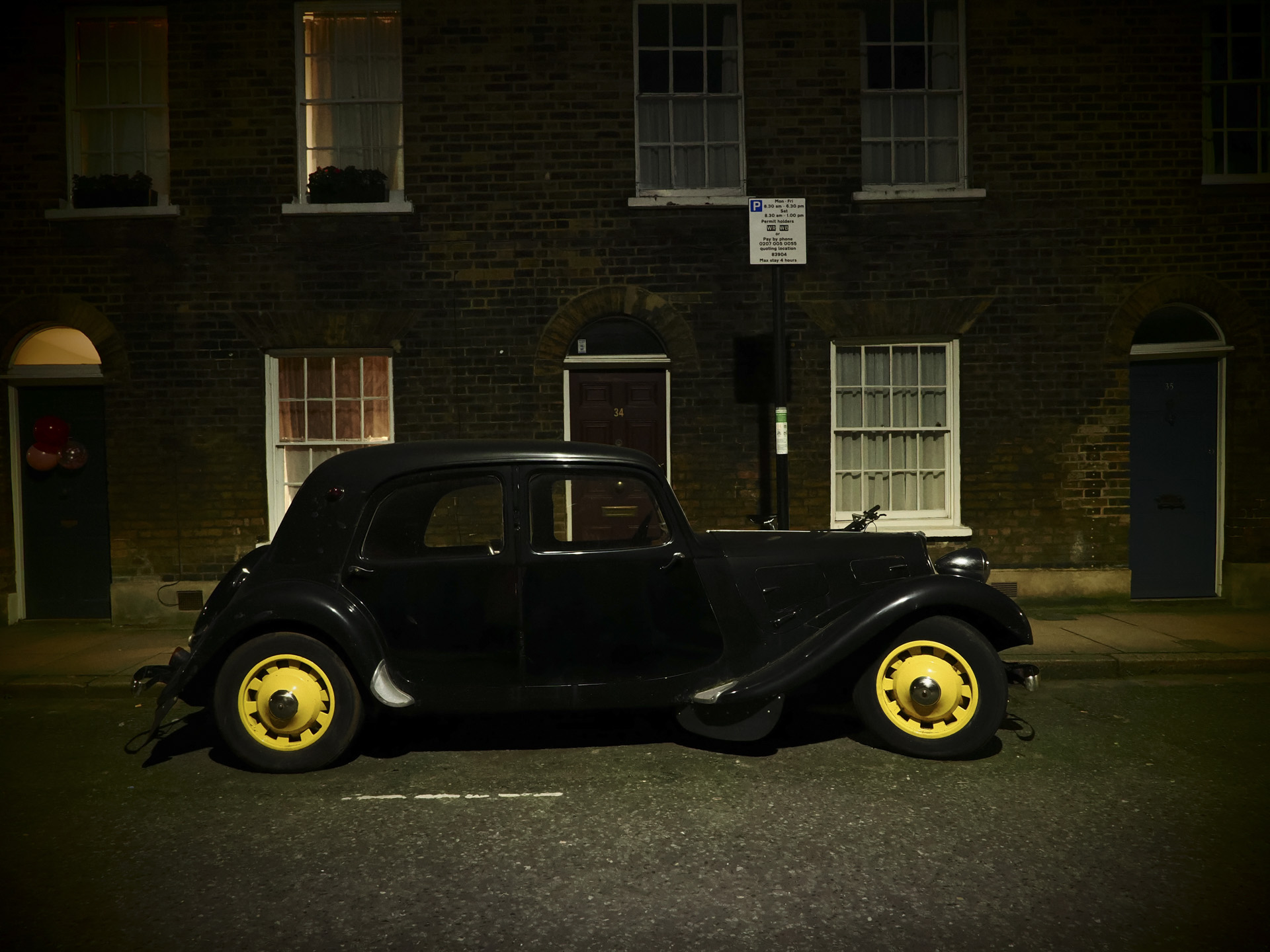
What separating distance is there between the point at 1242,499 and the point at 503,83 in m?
8.20

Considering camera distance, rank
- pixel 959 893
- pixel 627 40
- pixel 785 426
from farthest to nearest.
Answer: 1. pixel 627 40
2. pixel 785 426
3. pixel 959 893

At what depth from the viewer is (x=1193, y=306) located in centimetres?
963

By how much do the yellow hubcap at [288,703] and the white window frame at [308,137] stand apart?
228 inches

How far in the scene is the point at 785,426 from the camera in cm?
803

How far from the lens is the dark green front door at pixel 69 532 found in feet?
32.1

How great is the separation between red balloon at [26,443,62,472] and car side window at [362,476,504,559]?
6.35 metres

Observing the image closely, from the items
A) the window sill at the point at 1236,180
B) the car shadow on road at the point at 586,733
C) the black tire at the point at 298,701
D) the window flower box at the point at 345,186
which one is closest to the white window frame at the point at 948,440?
the window sill at the point at 1236,180

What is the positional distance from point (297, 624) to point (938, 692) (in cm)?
325

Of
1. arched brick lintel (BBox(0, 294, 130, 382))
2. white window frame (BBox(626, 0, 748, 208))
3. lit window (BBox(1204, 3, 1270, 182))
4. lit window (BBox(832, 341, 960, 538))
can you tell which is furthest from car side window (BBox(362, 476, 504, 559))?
lit window (BBox(1204, 3, 1270, 182))

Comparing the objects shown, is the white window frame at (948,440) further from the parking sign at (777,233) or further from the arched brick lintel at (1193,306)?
the parking sign at (777,233)

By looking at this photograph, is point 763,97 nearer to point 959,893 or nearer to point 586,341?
point 586,341

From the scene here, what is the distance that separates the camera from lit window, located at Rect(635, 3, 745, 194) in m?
9.71

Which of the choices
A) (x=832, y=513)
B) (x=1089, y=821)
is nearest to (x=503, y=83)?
(x=832, y=513)

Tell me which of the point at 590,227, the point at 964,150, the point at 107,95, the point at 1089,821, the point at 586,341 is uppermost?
the point at 107,95
